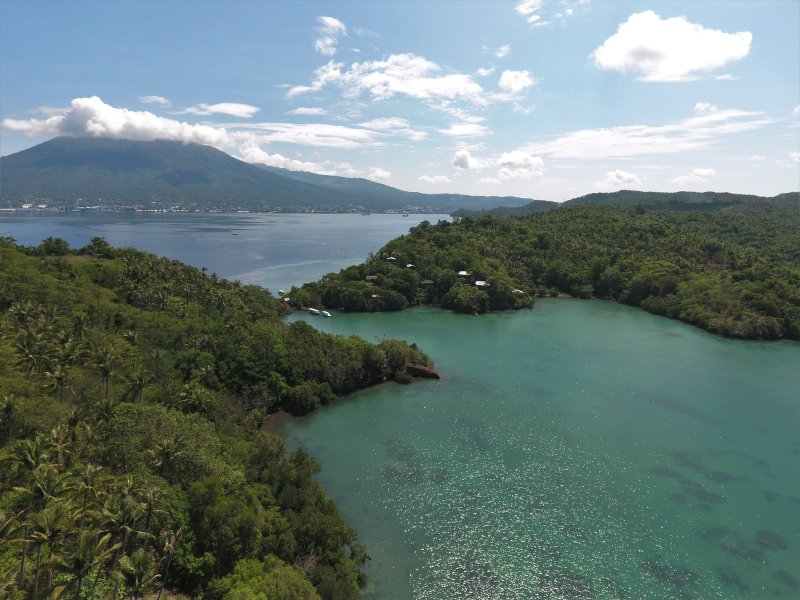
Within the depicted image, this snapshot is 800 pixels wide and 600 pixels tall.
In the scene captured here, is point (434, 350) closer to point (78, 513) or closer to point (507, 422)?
point (507, 422)

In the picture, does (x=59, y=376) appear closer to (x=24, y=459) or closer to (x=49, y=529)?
(x=24, y=459)

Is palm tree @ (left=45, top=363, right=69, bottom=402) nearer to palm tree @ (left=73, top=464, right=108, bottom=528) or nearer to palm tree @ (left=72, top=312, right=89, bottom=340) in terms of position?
palm tree @ (left=72, top=312, right=89, bottom=340)

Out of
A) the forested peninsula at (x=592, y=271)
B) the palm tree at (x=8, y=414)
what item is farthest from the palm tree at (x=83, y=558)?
the forested peninsula at (x=592, y=271)

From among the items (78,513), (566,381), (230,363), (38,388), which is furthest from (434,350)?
(78,513)

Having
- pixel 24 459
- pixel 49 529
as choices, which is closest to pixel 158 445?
pixel 24 459

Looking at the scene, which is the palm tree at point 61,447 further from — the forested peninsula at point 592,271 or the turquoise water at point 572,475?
the forested peninsula at point 592,271
